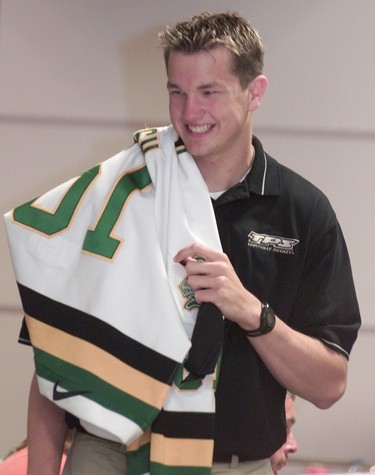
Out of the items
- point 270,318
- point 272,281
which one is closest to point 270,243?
point 272,281

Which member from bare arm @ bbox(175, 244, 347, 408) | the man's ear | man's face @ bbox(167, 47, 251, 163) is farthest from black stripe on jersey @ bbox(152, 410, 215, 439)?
the man's ear

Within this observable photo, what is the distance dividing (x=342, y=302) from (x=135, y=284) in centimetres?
42

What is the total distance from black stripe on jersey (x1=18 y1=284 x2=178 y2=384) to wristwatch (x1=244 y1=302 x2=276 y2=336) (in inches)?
6.0

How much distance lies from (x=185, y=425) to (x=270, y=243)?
0.37 metres

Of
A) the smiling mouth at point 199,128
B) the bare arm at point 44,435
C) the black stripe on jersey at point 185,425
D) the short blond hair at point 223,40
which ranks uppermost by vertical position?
the short blond hair at point 223,40

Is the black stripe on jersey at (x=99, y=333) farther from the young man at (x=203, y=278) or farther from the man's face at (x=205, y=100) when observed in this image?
the man's face at (x=205, y=100)

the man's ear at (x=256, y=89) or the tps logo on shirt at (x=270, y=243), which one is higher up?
the man's ear at (x=256, y=89)

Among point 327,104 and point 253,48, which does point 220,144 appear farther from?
point 327,104

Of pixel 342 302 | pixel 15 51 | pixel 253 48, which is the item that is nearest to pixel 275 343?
pixel 342 302

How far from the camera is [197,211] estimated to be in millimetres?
1917

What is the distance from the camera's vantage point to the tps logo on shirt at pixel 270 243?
1978 mm

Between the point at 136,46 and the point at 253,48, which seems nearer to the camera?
the point at 253,48

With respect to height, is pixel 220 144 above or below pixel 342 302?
above

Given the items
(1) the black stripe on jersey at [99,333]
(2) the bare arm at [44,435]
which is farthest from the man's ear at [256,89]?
(2) the bare arm at [44,435]
